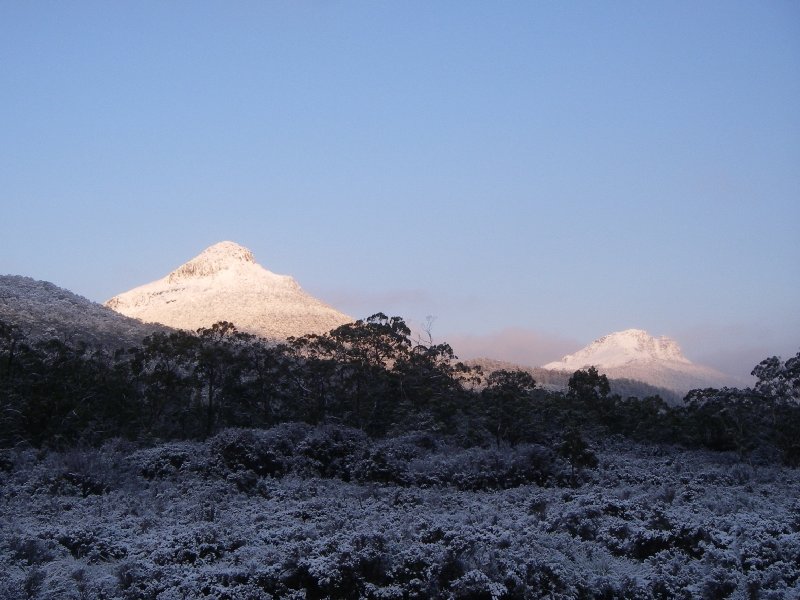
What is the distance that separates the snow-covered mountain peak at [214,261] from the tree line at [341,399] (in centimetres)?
11978

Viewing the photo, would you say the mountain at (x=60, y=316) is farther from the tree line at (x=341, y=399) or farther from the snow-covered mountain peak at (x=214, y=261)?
the snow-covered mountain peak at (x=214, y=261)

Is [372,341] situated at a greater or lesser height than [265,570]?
greater

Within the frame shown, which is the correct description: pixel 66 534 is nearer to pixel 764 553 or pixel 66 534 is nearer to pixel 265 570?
pixel 265 570

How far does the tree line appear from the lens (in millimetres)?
38059

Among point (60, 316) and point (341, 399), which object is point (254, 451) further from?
point (60, 316)

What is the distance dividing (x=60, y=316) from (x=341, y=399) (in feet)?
169

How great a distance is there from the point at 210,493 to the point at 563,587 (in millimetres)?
13456

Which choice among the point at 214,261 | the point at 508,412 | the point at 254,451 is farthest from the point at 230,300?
the point at 254,451

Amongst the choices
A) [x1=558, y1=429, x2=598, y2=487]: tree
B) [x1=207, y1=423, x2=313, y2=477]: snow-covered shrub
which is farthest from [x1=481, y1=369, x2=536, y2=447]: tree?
[x1=207, y1=423, x2=313, y2=477]: snow-covered shrub

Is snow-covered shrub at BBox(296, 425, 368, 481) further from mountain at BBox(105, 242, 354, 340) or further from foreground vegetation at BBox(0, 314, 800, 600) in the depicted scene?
mountain at BBox(105, 242, 354, 340)

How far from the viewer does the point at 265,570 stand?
14.1 meters

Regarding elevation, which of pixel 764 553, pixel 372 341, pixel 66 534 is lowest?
pixel 66 534

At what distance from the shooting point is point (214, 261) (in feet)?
547

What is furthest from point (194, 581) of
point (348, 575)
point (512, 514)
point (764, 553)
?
point (764, 553)
